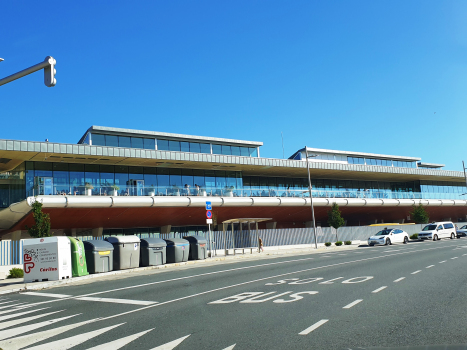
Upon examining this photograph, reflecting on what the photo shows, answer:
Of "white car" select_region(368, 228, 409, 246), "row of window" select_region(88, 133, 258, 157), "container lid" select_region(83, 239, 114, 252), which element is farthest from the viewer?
"row of window" select_region(88, 133, 258, 157)

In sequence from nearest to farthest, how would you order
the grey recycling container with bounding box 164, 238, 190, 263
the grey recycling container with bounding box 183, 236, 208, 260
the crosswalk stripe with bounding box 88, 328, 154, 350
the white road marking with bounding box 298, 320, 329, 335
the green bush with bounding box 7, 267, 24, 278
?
the crosswalk stripe with bounding box 88, 328, 154, 350 < the white road marking with bounding box 298, 320, 329, 335 < the green bush with bounding box 7, 267, 24, 278 < the grey recycling container with bounding box 164, 238, 190, 263 < the grey recycling container with bounding box 183, 236, 208, 260

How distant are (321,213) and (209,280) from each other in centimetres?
3709

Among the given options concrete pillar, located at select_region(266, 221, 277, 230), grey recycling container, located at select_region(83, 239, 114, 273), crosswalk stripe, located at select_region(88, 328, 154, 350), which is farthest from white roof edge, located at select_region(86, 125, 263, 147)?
crosswalk stripe, located at select_region(88, 328, 154, 350)

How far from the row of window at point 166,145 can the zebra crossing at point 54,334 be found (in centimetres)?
3440

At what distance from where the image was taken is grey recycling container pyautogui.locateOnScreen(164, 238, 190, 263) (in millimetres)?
24844

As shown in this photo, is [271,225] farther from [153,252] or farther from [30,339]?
[30,339]

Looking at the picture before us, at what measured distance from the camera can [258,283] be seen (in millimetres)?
13406

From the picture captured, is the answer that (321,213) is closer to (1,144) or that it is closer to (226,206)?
(226,206)

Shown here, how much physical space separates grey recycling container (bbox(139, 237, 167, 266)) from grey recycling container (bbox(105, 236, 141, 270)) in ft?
2.86

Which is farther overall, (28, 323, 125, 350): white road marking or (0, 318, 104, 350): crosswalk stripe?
(0, 318, 104, 350): crosswalk stripe

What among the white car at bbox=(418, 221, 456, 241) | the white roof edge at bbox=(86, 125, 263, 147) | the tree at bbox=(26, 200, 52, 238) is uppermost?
the white roof edge at bbox=(86, 125, 263, 147)

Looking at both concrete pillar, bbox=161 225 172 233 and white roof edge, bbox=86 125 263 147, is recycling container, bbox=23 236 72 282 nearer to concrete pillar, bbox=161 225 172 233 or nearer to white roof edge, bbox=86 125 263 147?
concrete pillar, bbox=161 225 172 233

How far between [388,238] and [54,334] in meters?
34.7

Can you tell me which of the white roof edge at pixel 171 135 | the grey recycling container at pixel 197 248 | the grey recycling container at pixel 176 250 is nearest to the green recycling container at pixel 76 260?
the grey recycling container at pixel 176 250
